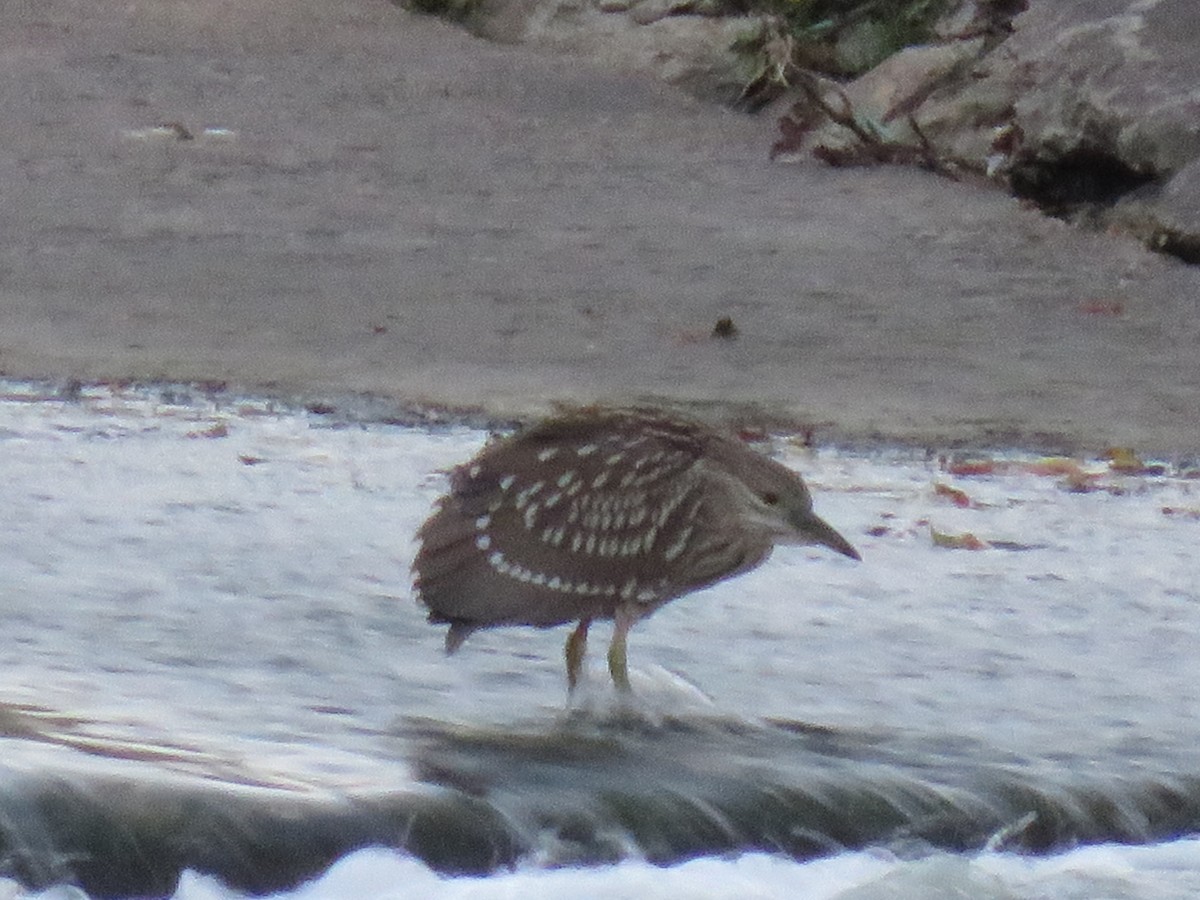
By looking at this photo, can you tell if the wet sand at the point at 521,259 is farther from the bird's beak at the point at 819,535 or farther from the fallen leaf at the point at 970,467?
the bird's beak at the point at 819,535

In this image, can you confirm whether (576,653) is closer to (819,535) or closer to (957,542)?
(819,535)

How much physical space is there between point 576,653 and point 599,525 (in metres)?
0.33

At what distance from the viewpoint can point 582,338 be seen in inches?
465

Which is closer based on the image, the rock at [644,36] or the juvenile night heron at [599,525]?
the juvenile night heron at [599,525]

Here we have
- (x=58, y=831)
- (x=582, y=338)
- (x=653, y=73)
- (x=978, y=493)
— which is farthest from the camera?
(x=653, y=73)

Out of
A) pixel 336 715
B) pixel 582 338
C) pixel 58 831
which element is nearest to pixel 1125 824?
pixel 336 715

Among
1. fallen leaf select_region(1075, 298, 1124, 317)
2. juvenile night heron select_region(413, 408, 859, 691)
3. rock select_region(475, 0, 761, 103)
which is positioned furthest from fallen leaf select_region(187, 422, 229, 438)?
rock select_region(475, 0, 761, 103)

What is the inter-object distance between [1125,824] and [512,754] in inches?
47.6

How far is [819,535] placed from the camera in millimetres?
5852

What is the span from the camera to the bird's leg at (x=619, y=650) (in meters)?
5.88

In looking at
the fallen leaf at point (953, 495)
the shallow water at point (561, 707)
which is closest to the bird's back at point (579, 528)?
the shallow water at point (561, 707)

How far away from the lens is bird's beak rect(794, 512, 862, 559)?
5832mm

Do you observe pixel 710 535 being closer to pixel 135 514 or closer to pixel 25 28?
pixel 135 514

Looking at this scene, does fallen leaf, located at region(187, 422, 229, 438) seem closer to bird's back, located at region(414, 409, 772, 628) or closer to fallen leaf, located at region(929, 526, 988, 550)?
fallen leaf, located at region(929, 526, 988, 550)
